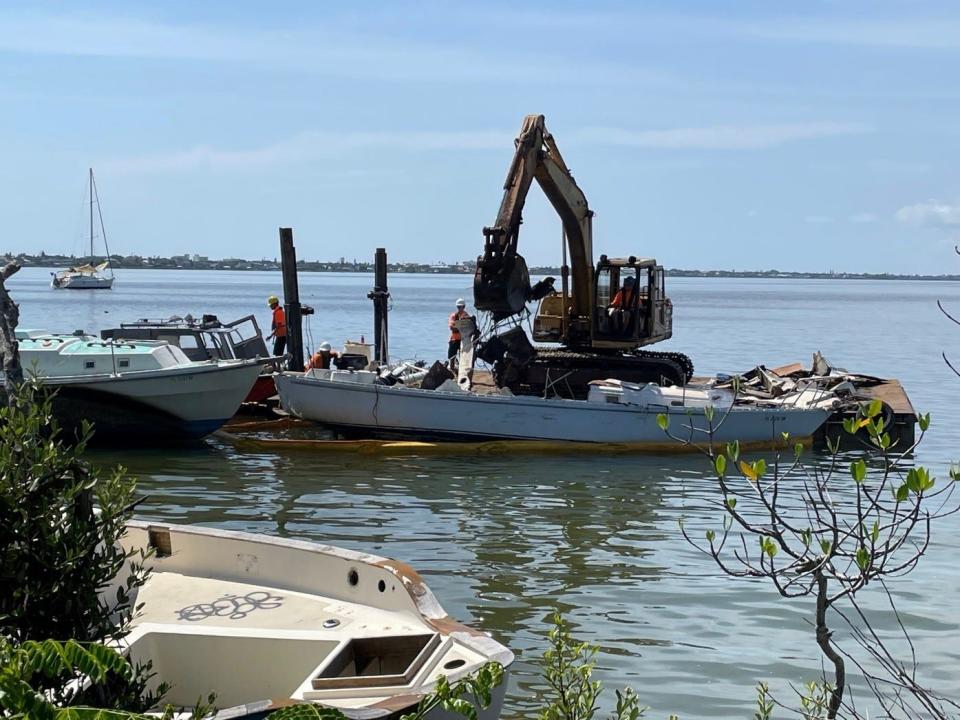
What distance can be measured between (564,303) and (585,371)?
5.21ft

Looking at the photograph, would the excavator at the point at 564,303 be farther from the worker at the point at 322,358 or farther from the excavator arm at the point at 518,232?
the worker at the point at 322,358

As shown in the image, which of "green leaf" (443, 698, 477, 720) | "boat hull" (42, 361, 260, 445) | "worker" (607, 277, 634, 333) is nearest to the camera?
"green leaf" (443, 698, 477, 720)

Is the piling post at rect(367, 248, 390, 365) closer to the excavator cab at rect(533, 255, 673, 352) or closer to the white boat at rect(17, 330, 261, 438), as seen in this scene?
the excavator cab at rect(533, 255, 673, 352)

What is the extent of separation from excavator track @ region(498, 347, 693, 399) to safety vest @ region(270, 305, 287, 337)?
206 inches

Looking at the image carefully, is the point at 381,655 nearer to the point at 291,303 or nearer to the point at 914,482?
the point at 914,482

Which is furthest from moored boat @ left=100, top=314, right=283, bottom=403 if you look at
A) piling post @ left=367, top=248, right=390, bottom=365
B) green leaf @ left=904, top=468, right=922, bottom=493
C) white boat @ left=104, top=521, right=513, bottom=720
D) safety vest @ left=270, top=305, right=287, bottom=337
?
green leaf @ left=904, top=468, right=922, bottom=493

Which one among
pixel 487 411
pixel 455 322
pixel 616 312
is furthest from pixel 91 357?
pixel 616 312

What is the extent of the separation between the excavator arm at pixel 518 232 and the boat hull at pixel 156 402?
14.5 ft

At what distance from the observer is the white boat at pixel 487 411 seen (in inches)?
782

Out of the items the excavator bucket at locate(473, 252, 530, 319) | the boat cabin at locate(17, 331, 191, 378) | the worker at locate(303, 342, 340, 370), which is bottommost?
the worker at locate(303, 342, 340, 370)

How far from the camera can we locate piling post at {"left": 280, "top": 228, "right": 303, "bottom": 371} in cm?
2367

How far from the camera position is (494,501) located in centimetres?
1648

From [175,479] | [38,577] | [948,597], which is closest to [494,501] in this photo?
[175,479]

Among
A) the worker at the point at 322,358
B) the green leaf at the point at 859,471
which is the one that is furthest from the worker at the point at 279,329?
the green leaf at the point at 859,471
